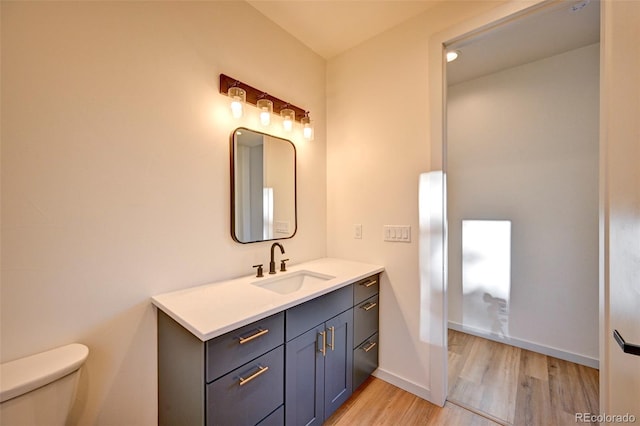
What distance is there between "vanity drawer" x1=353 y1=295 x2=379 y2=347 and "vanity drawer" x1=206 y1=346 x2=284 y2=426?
2.19 feet

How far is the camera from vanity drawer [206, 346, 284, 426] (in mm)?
954

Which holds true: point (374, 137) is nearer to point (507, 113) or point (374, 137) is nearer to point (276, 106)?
point (276, 106)

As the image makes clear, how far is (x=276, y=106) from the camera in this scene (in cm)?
182

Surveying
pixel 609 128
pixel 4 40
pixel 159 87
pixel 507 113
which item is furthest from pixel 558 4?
pixel 4 40

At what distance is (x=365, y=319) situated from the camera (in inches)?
70.1

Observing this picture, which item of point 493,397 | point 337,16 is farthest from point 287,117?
point 493,397

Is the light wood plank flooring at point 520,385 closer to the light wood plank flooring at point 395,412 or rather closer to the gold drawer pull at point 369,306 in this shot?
the light wood plank flooring at point 395,412

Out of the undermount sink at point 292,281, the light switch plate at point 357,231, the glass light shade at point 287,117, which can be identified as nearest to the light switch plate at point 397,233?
the light switch plate at point 357,231

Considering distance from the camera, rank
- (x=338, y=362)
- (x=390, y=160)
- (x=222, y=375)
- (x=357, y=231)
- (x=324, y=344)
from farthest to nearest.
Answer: (x=357, y=231) → (x=390, y=160) → (x=338, y=362) → (x=324, y=344) → (x=222, y=375)

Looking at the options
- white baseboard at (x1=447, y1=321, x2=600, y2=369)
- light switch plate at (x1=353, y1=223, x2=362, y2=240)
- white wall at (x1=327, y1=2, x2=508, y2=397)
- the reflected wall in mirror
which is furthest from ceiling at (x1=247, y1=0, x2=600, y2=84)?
white baseboard at (x1=447, y1=321, x2=600, y2=369)

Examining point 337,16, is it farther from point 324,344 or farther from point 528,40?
point 324,344

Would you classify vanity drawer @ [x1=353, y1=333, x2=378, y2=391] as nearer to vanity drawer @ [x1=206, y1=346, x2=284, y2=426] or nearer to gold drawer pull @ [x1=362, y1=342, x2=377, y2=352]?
gold drawer pull @ [x1=362, y1=342, x2=377, y2=352]

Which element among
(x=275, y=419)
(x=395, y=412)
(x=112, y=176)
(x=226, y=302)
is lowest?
(x=395, y=412)

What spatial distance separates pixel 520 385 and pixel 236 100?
112 inches
